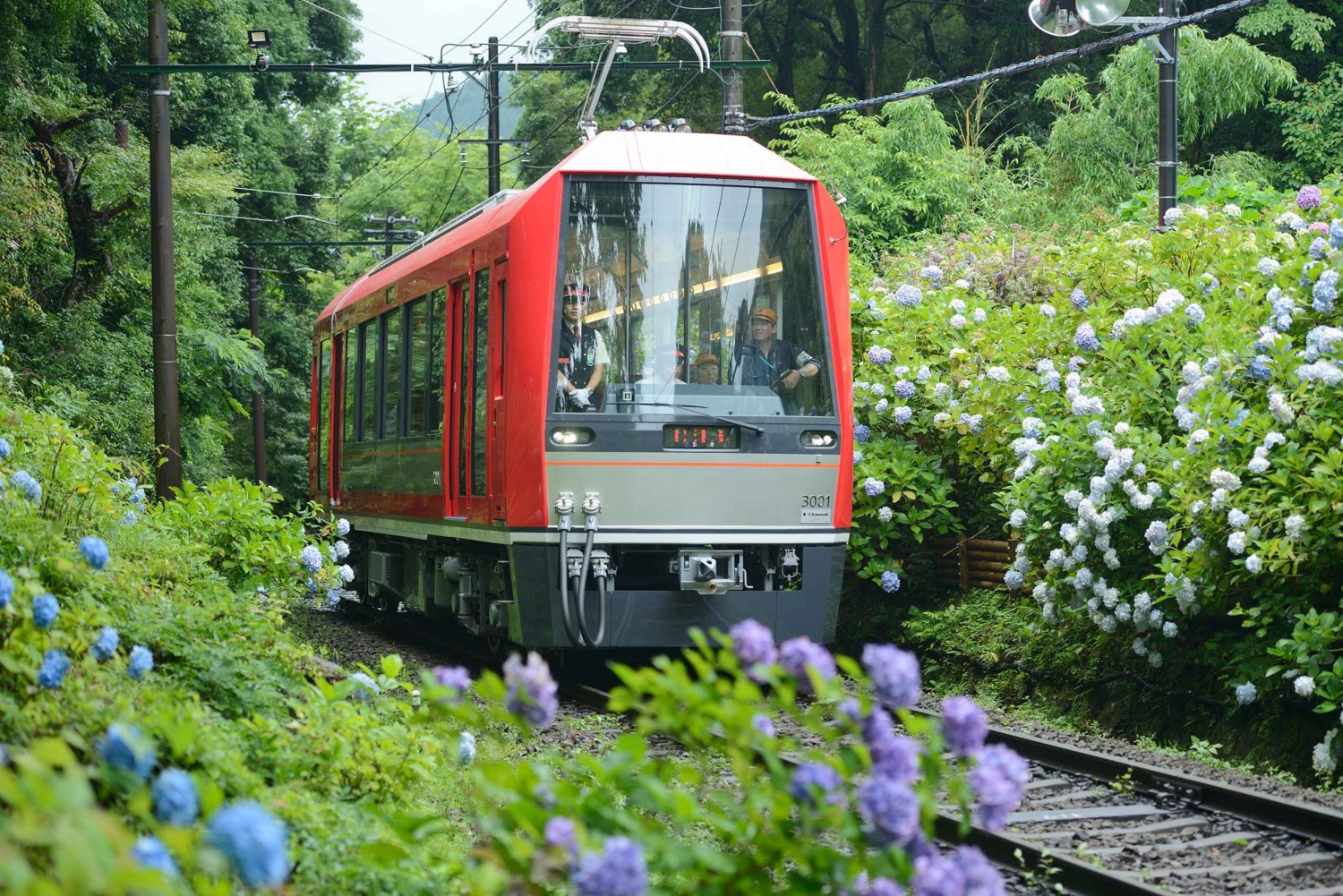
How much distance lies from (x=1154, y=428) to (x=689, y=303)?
112 inches

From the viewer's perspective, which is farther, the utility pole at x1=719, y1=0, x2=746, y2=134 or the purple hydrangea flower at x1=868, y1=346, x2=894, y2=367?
the utility pole at x1=719, y1=0, x2=746, y2=134

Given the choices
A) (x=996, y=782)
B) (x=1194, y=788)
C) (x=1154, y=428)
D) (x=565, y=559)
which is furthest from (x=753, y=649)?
(x=1154, y=428)

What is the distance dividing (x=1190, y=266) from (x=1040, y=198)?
12.3 metres

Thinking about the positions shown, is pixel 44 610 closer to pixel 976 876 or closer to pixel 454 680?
pixel 454 680

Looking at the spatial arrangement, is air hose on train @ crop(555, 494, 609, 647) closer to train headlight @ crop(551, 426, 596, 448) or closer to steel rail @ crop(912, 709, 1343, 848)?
train headlight @ crop(551, 426, 596, 448)

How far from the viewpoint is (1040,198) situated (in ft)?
75.9

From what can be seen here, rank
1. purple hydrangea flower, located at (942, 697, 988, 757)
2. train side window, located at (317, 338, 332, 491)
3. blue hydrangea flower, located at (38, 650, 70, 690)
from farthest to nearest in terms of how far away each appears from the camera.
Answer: train side window, located at (317, 338, 332, 491), blue hydrangea flower, located at (38, 650, 70, 690), purple hydrangea flower, located at (942, 697, 988, 757)

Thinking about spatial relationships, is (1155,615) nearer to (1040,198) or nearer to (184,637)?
(184,637)

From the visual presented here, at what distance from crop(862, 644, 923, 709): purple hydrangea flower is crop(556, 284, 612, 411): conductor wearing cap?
6331mm

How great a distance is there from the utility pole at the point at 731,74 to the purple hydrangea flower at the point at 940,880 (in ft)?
45.8

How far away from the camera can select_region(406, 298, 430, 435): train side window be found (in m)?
12.0

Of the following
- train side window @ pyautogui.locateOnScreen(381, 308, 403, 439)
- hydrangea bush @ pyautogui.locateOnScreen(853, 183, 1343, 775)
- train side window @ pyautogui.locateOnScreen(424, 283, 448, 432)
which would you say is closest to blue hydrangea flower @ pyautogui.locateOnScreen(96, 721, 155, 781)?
hydrangea bush @ pyautogui.locateOnScreen(853, 183, 1343, 775)

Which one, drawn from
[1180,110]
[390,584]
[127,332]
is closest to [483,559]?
[390,584]

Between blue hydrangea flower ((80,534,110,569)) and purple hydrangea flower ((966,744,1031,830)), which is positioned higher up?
blue hydrangea flower ((80,534,110,569))
